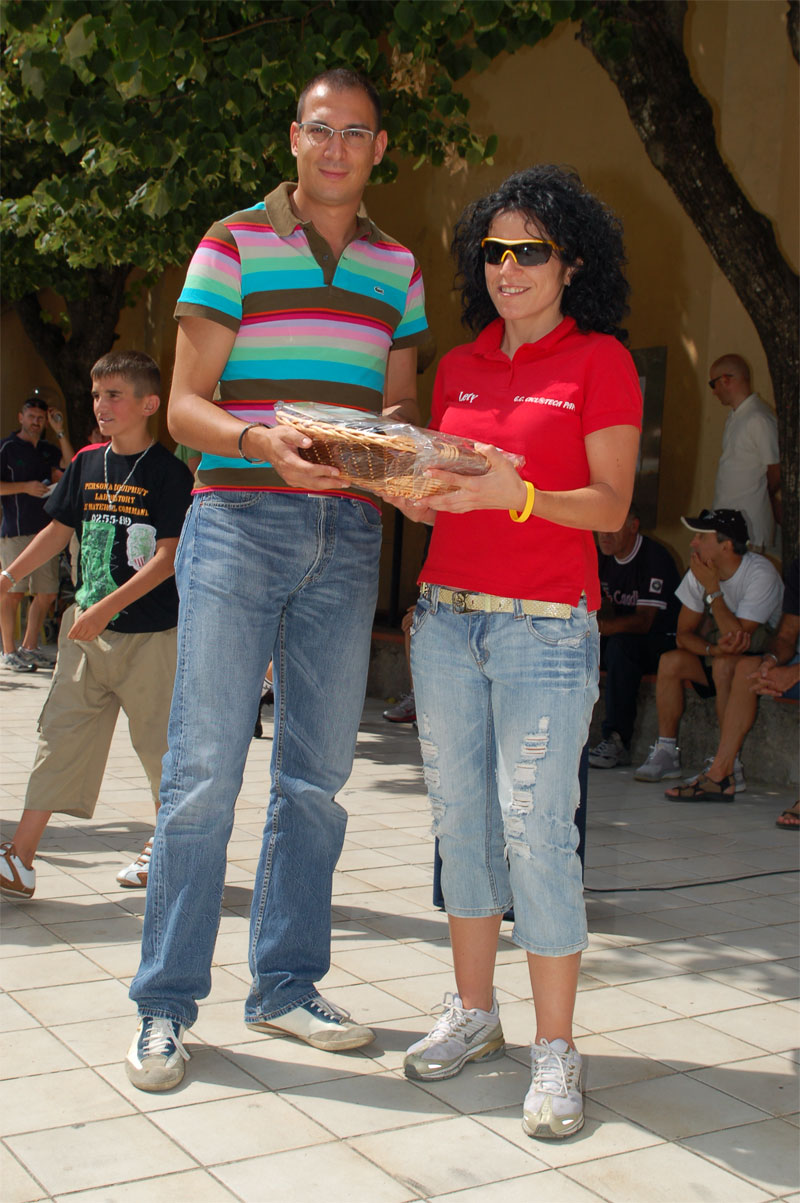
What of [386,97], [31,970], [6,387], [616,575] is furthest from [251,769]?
[6,387]

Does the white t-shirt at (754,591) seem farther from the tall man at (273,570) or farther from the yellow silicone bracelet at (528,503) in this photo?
the yellow silicone bracelet at (528,503)

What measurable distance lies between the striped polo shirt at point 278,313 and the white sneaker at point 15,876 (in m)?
2.00

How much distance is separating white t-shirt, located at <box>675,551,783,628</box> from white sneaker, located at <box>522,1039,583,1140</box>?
4522 mm

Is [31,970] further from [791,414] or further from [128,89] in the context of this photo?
[791,414]

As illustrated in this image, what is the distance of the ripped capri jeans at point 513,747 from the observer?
3008mm

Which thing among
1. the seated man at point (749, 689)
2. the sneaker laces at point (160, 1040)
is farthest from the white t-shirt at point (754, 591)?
the sneaker laces at point (160, 1040)

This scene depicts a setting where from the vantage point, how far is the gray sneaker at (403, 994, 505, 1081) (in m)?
3.23

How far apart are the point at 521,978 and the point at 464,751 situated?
121 centimetres

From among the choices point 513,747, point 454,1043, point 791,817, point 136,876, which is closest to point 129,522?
point 136,876

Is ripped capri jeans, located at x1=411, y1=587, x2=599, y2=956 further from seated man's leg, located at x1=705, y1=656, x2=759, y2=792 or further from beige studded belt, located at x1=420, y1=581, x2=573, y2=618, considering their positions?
seated man's leg, located at x1=705, y1=656, x2=759, y2=792

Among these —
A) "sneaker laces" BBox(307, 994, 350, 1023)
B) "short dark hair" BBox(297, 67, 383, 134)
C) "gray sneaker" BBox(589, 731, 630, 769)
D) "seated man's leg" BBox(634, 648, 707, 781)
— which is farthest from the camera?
"gray sneaker" BBox(589, 731, 630, 769)

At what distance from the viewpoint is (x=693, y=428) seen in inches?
374

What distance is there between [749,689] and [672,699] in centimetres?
71

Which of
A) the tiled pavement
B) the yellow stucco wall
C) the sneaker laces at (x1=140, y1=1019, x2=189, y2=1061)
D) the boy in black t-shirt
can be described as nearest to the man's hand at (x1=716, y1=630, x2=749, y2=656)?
the tiled pavement
